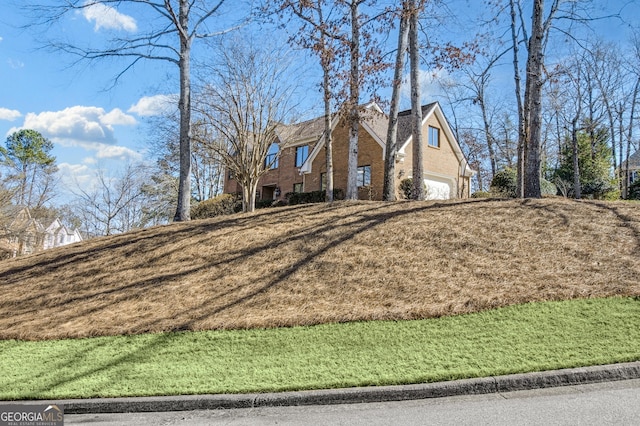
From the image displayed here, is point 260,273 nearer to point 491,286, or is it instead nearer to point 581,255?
point 491,286

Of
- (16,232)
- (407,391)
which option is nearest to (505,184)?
(407,391)

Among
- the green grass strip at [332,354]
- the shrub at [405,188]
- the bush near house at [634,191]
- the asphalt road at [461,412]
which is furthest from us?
the bush near house at [634,191]

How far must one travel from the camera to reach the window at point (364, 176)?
23578 millimetres

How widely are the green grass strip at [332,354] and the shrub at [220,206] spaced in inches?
804

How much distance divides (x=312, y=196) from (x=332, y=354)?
17916 millimetres

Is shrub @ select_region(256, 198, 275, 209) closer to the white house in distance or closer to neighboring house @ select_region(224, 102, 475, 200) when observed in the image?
neighboring house @ select_region(224, 102, 475, 200)

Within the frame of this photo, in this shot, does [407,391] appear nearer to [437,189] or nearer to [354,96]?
[354,96]

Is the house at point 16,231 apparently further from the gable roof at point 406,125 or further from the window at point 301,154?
the gable roof at point 406,125

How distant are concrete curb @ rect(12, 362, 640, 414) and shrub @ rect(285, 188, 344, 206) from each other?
17.8 m

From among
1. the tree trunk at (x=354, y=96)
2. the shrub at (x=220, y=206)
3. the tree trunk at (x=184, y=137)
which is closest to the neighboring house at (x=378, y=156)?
the shrub at (x=220, y=206)

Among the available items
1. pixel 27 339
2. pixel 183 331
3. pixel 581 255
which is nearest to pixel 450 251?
pixel 581 255

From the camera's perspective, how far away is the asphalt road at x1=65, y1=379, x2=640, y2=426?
3.81 metres

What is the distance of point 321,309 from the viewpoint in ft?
23.5

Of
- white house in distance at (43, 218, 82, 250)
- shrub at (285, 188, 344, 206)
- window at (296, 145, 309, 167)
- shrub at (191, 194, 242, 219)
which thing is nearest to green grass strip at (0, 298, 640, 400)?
shrub at (285, 188, 344, 206)
